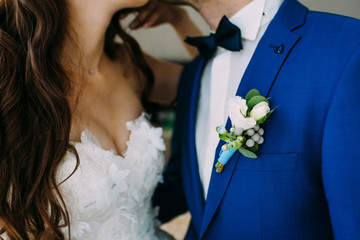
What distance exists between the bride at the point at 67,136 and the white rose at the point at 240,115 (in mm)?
511

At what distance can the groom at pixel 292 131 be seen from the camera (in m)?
1.03

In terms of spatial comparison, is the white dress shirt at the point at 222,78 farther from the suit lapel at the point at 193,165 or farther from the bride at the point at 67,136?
the bride at the point at 67,136

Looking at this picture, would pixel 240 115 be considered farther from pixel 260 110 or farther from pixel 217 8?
pixel 217 8

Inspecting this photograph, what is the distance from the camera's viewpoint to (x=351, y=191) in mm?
1026

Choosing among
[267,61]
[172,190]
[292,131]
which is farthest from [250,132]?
[172,190]

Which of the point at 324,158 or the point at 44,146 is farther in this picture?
the point at 44,146

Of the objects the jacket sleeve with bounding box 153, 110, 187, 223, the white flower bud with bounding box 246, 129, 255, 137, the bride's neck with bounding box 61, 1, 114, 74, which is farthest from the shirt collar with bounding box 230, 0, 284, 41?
the jacket sleeve with bounding box 153, 110, 187, 223

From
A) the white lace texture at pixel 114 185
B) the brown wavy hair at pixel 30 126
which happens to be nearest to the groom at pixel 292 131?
the white lace texture at pixel 114 185

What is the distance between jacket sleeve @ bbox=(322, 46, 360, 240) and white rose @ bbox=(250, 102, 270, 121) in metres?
0.18

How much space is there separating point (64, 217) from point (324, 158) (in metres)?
0.88

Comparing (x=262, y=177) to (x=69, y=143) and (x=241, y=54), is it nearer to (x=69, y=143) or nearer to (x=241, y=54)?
(x=241, y=54)

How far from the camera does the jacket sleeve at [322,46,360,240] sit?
1006 millimetres

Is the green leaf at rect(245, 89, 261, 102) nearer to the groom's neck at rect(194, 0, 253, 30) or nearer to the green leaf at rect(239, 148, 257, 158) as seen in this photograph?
the green leaf at rect(239, 148, 257, 158)

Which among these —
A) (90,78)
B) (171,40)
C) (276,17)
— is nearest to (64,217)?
(90,78)
